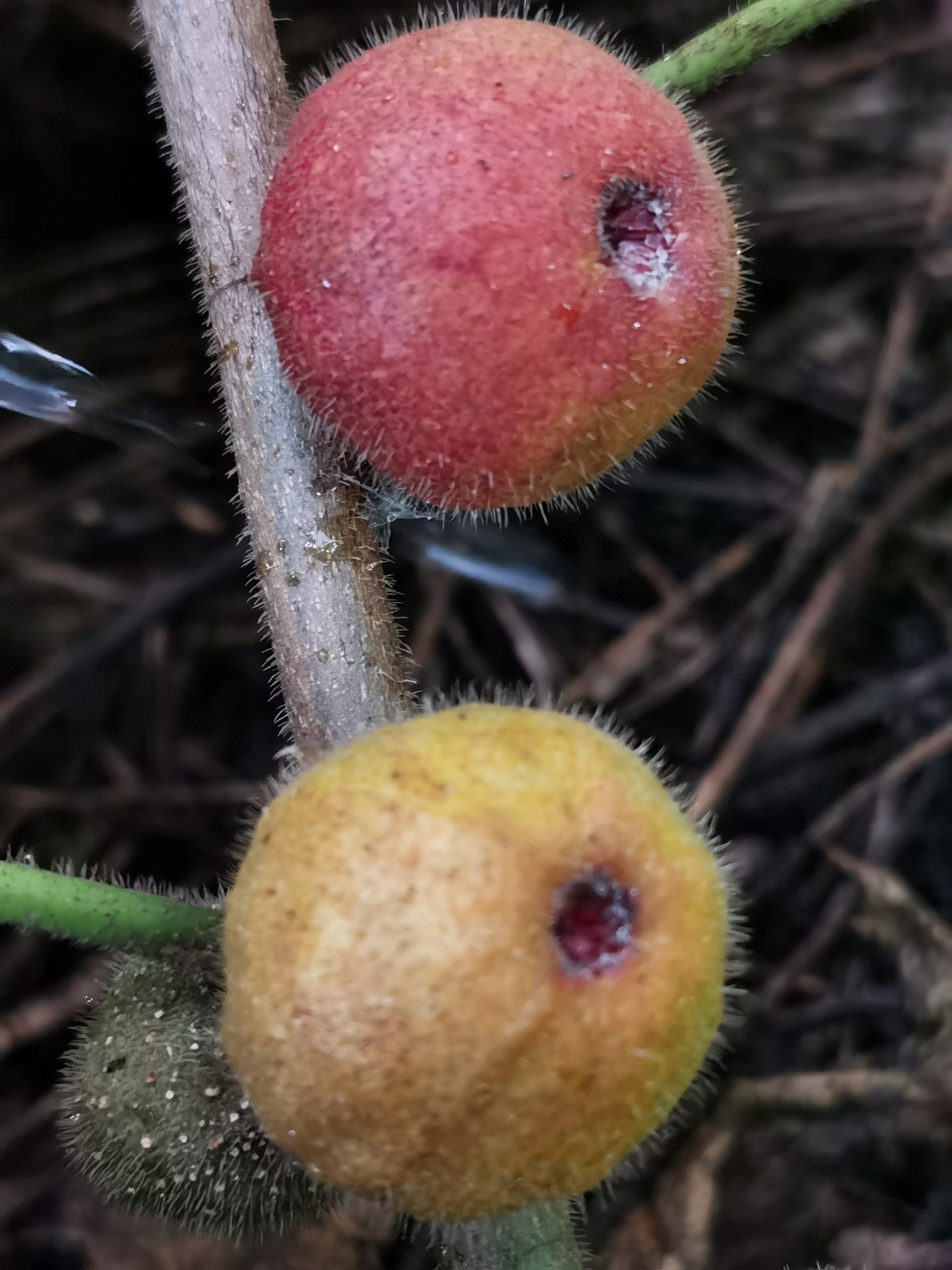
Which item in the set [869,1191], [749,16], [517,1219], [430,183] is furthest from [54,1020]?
[749,16]

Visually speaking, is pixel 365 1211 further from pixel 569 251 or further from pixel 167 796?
pixel 569 251

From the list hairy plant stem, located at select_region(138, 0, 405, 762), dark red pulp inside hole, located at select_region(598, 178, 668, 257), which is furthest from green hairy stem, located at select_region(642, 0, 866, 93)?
hairy plant stem, located at select_region(138, 0, 405, 762)

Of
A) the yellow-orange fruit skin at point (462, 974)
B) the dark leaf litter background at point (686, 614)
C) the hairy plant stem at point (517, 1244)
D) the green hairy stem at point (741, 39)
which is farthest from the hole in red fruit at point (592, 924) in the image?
the dark leaf litter background at point (686, 614)

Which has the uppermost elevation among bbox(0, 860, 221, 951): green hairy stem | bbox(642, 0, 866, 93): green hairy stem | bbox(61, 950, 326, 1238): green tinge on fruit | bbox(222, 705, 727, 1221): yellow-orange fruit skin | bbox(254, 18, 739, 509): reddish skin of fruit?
bbox(642, 0, 866, 93): green hairy stem

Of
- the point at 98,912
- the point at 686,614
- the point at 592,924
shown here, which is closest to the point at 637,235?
the point at 592,924

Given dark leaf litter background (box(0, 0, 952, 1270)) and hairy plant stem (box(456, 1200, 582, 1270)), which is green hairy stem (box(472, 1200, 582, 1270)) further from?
dark leaf litter background (box(0, 0, 952, 1270))

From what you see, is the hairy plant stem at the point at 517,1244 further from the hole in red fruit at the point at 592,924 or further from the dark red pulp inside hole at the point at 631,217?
the dark red pulp inside hole at the point at 631,217
